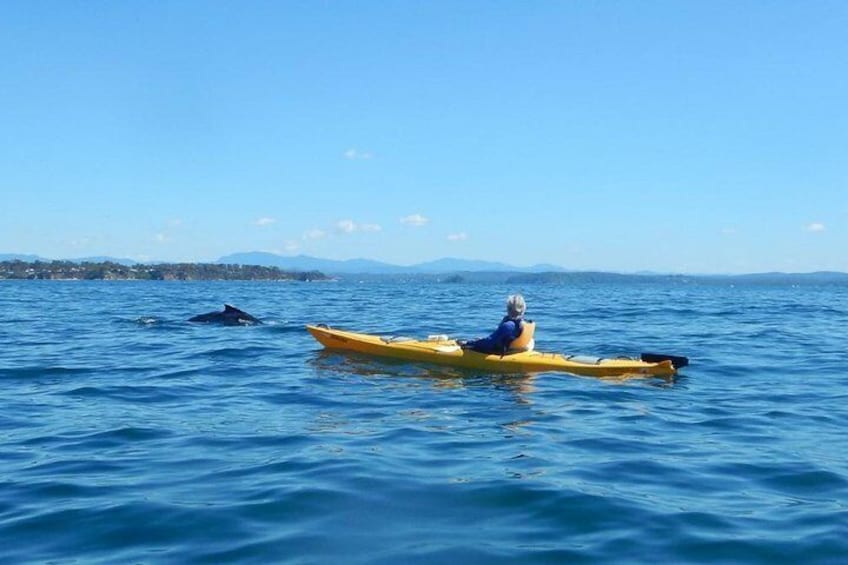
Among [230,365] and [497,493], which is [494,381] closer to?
[230,365]

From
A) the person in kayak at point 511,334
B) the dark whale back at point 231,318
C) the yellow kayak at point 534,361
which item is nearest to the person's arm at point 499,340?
the person in kayak at point 511,334

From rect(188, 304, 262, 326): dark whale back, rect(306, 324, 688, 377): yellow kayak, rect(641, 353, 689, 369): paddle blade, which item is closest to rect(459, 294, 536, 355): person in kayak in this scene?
rect(306, 324, 688, 377): yellow kayak

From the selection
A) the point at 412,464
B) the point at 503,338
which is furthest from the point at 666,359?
the point at 412,464

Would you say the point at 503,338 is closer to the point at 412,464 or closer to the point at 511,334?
the point at 511,334

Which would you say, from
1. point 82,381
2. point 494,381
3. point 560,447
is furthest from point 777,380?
point 82,381

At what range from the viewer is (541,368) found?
14.6m

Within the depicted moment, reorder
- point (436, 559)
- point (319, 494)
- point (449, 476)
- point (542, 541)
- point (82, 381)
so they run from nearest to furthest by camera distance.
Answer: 1. point (436, 559)
2. point (542, 541)
3. point (319, 494)
4. point (449, 476)
5. point (82, 381)

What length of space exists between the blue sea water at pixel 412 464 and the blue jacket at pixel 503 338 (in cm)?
65

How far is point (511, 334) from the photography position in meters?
14.7

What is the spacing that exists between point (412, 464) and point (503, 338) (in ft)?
Answer: 22.5

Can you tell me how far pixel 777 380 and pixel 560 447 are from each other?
746 cm

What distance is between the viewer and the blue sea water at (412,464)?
5938mm

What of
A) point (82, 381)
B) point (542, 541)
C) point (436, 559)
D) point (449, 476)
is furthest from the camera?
point (82, 381)

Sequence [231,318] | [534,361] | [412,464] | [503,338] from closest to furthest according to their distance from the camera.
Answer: [412,464] < [534,361] < [503,338] < [231,318]
